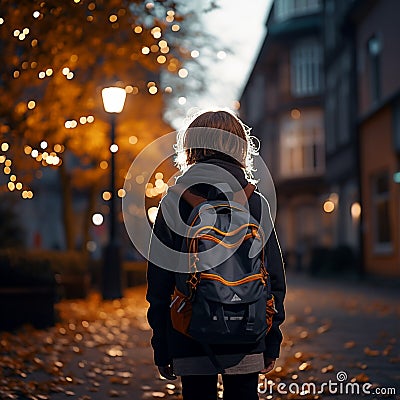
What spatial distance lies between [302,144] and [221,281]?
39.8 metres

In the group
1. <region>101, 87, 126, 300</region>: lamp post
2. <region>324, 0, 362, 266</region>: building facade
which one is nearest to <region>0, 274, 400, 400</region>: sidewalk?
<region>101, 87, 126, 300</region>: lamp post

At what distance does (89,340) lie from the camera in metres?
10.0

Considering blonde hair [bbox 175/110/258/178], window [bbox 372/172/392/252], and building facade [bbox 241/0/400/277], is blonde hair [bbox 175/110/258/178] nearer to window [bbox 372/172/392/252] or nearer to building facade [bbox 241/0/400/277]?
building facade [bbox 241/0/400/277]

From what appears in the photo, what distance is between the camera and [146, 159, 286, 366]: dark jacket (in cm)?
323

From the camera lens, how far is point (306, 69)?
42656 millimetres

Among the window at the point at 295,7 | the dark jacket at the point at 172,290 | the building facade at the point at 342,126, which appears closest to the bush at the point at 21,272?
the dark jacket at the point at 172,290

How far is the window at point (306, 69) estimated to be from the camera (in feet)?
137

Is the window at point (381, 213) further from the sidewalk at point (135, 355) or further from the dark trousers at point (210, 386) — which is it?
the dark trousers at point (210, 386)

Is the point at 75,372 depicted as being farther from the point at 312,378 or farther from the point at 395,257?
the point at 395,257

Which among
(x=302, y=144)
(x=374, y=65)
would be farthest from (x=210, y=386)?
(x=302, y=144)

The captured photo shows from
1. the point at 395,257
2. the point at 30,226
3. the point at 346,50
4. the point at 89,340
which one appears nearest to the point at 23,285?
the point at 89,340

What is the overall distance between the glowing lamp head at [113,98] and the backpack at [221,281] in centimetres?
1200

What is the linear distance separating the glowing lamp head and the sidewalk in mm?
3884

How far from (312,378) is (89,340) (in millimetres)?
3942
